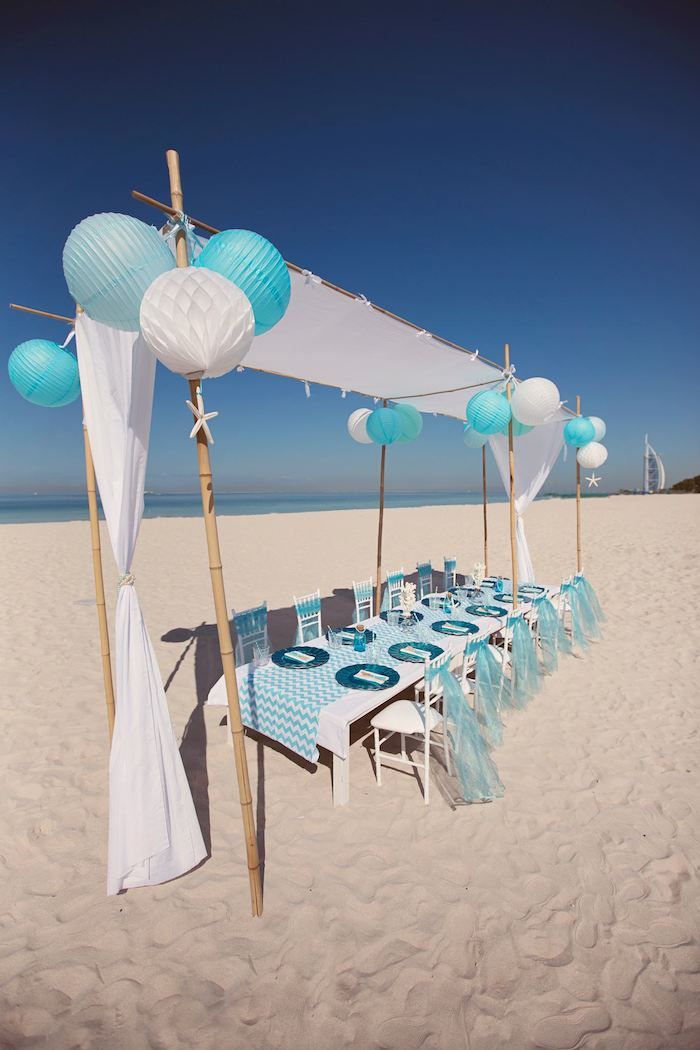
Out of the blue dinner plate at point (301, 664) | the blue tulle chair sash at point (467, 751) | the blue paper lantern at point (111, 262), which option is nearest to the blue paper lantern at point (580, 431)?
the blue tulle chair sash at point (467, 751)

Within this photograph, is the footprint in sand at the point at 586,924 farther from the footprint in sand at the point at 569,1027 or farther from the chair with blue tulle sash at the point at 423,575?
the chair with blue tulle sash at the point at 423,575

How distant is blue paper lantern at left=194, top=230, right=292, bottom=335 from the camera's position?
216 cm

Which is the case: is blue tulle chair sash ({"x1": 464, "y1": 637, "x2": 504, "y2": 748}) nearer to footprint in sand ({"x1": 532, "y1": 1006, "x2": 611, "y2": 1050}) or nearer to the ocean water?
footprint in sand ({"x1": 532, "y1": 1006, "x2": 611, "y2": 1050})

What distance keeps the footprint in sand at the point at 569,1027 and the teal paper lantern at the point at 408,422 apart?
5.30m

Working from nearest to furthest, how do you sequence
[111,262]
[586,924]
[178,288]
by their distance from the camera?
[178,288] → [111,262] → [586,924]

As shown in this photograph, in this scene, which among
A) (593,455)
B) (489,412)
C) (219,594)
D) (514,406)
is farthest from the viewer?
(593,455)

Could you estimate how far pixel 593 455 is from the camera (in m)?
7.31

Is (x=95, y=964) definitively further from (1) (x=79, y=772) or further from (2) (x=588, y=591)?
(2) (x=588, y=591)

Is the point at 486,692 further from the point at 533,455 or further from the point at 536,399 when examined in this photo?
the point at 533,455

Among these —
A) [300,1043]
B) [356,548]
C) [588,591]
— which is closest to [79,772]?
[300,1043]

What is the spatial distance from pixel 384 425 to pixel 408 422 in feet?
1.55

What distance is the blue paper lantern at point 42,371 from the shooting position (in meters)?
3.05

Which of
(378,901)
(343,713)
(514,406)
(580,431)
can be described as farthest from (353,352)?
(378,901)

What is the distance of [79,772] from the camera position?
384cm
